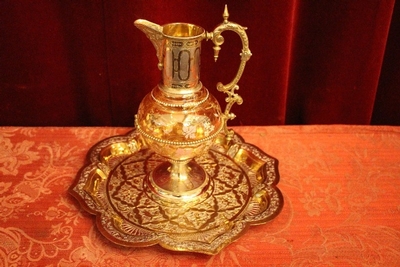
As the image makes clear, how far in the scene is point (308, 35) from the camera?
1.10m

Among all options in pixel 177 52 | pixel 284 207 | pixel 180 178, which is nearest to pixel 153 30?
pixel 177 52

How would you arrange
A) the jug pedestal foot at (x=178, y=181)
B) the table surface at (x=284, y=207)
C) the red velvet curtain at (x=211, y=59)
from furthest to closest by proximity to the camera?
the red velvet curtain at (x=211, y=59)
the jug pedestal foot at (x=178, y=181)
the table surface at (x=284, y=207)

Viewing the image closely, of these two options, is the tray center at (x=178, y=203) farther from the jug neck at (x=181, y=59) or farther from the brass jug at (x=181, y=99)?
the jug neck at (x=181, y=59)

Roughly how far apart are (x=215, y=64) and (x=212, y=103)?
0.28 metres

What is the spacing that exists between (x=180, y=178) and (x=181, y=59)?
0.28 m

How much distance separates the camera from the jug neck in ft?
2.47

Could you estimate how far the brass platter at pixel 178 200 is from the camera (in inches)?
30.3

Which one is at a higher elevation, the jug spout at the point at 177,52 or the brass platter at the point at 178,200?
the jug spout at the point at 177,52

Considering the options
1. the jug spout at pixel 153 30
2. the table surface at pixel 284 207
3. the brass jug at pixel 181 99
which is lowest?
the table surface at pixel 284 207

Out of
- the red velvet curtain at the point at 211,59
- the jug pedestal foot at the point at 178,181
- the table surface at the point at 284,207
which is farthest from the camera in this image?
the red velvet curtain at the point at 211,59

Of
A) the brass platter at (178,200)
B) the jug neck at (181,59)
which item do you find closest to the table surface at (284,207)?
the brass platter at (178,200)

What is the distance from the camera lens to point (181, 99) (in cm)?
80

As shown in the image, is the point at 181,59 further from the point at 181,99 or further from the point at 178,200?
the point at 178,200

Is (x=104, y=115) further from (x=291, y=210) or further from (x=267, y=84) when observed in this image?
(x=291, y=210)
